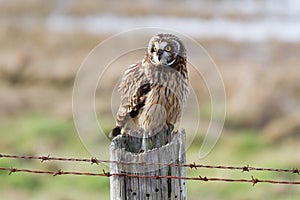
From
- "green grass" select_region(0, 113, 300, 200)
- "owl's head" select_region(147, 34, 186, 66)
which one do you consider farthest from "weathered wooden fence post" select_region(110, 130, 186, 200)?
"green grass" select_region(0, 113, 300, 200)

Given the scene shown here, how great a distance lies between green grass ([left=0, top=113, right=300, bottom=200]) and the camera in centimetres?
1288

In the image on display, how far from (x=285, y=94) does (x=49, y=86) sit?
5.74 metres

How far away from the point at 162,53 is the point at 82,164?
6.86m

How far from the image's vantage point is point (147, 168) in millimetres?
5453

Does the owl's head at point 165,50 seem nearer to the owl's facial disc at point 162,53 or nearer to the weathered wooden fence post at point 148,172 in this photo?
the owl's facial disc at point 162,53

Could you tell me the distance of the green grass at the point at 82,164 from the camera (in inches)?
507

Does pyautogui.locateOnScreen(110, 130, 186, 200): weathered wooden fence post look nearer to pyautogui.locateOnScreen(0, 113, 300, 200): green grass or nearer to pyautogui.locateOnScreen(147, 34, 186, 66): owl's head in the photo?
pyautogui.locateOnScreen(147, 34, 186, 66): owl's head

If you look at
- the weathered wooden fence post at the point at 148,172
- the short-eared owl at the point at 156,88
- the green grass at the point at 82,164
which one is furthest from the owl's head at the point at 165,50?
the green grass at the point at 82,164

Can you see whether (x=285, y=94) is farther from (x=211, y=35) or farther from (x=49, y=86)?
(x=211, y=35)

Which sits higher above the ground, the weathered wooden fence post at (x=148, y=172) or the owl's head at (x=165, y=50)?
the owl's head at (x=165, y=50)

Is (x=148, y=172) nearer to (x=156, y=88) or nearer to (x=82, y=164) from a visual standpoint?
(x=156, y=88)

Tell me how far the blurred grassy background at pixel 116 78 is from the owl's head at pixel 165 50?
17.5ft

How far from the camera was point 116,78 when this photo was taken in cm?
1889

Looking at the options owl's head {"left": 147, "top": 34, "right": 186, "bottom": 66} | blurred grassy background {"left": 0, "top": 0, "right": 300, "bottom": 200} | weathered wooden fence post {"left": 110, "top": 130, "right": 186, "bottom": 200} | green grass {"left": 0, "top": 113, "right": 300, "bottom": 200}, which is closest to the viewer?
weathered wooden fence post {"left": 110, "top": 130, "right": 186, "bottom": 200}
